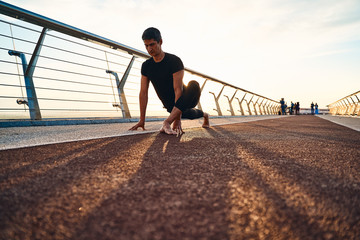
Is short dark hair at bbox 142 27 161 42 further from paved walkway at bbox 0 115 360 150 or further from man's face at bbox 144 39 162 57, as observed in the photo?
paved walkway at bbox 0 115 360 150

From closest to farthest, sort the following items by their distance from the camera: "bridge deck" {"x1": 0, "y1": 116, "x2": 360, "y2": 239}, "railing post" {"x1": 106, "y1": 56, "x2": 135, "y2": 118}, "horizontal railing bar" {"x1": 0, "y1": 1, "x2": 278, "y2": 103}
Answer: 1. "bridge deck" {"x1": 0, "y1": 116, "x2": 360, "y2": 239}
2. "horizontal railing bar" {"x1": 0, "y1": 1, "x2": 278, "y2": 103}
3. "railing post" {"x1": 106, "y1": 56, "x2": 135, "y2": 118}

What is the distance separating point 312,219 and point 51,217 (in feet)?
1.72

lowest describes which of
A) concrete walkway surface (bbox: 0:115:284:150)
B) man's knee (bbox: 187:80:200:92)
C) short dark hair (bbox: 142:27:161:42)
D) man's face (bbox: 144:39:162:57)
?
concrete walkway surface (bbox: 0:115:284:150)

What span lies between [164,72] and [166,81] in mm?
107

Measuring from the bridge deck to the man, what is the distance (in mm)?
1298

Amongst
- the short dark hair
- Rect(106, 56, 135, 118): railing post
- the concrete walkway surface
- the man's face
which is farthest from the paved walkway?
Rect(106, 56, 135, 118): railing post

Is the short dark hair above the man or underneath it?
above

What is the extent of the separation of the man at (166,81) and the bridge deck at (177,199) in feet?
4.26

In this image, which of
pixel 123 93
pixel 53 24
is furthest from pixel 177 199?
pixel 123 93

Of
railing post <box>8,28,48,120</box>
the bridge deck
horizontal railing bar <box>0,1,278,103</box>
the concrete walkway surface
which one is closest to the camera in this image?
the bridge deck

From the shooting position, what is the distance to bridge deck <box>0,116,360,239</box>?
0.41 meters

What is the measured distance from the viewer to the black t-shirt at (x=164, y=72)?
2383mm

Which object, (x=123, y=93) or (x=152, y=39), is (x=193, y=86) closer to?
(x=152, y=39)

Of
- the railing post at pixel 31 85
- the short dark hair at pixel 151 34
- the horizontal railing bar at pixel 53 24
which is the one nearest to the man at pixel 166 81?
the short dark hair at pixel 151 34
